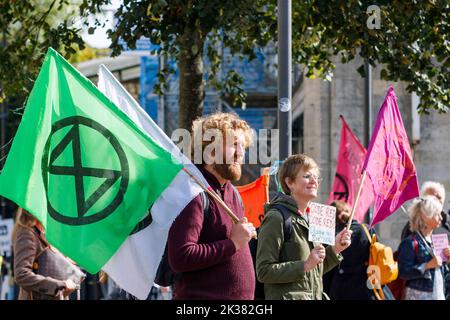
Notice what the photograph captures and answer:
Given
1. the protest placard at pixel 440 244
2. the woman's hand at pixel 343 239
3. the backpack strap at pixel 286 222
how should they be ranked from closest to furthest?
the backpack strap at pixel 286 222
the woman's hand at pixel 343 239
the protest placard at pixel 440 244

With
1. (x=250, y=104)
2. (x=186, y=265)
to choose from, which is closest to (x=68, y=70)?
(x=186, y=265)

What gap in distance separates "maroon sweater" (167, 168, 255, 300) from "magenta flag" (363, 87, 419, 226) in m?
2.39

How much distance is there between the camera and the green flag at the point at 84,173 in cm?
516

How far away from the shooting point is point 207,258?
499cm

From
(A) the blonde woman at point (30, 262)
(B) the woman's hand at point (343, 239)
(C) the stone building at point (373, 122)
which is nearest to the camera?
(B) the woman's hand at point (343, 239)

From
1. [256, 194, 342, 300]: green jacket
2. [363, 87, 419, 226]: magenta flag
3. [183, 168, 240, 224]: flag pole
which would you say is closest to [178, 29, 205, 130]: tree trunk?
[363, 87, 419, 226]: magenta flag

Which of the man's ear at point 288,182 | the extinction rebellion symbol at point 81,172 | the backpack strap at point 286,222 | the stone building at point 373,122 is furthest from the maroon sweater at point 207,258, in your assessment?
the stone building at point 373,122

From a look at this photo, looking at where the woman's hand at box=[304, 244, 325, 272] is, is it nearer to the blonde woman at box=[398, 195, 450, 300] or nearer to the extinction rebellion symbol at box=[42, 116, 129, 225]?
the extinction rebellion symbol at box=[42, 116, 129, 225]

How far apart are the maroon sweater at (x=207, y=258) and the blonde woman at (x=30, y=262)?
2.18 m

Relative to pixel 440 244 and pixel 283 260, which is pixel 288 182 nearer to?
pixel 283 260

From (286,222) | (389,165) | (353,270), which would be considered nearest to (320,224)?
(286,222)

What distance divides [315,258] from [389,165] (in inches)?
89.6

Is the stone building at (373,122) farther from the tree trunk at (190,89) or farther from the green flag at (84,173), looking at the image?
the green flag at (84,173)

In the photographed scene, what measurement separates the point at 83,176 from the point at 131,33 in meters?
Answer: 4.88
